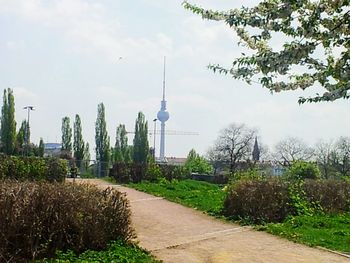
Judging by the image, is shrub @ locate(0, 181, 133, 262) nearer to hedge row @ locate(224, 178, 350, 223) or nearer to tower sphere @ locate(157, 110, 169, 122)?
hedge row @ locate(224, 178, 350, 223)

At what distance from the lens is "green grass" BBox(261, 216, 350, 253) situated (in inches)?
502

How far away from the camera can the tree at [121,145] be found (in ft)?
205

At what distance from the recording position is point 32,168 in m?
25.8

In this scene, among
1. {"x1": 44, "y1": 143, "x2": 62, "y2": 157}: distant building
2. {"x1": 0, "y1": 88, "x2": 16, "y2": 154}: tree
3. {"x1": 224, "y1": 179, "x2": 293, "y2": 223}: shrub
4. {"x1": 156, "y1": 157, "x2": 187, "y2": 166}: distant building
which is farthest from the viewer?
{"x1": 44, "y1": 143, "x2": 62, "y2": 157}: distant building

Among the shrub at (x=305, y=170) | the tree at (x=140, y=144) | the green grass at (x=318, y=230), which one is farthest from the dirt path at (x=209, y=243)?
the tree at (x=140, y=144)

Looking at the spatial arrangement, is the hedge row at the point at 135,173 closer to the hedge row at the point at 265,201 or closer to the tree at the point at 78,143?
the hedge row at the point at 265,201

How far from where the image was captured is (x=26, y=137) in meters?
56.9

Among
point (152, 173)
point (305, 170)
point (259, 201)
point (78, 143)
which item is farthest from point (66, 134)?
point (259, 201)

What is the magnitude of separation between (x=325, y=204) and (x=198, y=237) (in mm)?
7318

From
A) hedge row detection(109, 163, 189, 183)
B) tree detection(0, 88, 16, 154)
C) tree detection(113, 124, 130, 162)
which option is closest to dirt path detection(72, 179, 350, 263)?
hedge row detection(109, 163, 189, 183)

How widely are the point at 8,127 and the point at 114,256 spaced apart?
40165mm

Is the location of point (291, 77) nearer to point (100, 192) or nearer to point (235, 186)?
point (100, 192)

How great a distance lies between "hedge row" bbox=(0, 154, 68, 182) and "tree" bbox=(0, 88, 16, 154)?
69.1 ft

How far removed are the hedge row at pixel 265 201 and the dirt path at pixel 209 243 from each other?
3.14 feet
